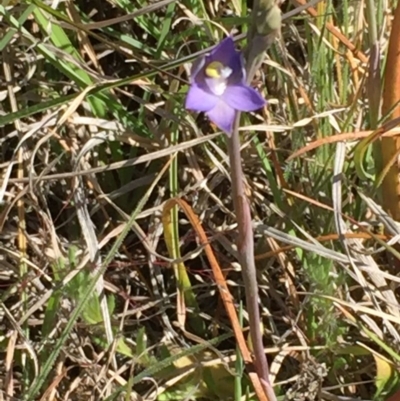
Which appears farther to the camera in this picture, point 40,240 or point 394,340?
point 40,240

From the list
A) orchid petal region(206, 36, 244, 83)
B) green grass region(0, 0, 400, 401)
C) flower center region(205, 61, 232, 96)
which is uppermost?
orchid petal region(206, 36, 244, 83)

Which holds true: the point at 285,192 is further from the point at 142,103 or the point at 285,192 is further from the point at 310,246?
the point at 142,103

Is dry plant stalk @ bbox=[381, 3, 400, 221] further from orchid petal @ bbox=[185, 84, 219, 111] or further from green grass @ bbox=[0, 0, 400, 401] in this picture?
orchid petal @ bbox=[185, 84, 219, 111]

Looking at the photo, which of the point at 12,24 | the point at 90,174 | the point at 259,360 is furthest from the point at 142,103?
the point at 259,360

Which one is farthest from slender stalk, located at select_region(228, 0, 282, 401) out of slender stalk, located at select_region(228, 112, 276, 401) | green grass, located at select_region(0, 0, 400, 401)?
green grass, located at select_region(0, 0, 400, 401)

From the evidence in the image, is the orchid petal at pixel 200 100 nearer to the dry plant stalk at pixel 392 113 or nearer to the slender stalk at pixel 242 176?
the slender stalk at pixel 242 176

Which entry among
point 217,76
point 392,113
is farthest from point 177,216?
point 217,76
